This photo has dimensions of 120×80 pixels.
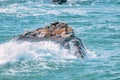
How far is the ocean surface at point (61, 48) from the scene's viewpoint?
28688 mm

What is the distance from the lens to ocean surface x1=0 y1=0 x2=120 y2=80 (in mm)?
28688

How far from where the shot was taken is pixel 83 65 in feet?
99.5

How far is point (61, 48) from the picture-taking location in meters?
33.6

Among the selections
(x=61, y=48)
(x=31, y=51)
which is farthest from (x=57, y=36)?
(x=31, y=51)

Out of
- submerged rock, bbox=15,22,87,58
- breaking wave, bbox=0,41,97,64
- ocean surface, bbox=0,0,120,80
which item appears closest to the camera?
ocean surface, bbox=0,0,120,80

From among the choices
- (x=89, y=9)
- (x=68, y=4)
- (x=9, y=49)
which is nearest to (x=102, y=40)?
(x=9, y=49)

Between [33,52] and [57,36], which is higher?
[57,36]

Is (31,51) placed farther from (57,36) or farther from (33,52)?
(57,36)

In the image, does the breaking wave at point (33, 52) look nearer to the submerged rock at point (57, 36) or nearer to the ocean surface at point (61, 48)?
the ocean surface at point (61, 48)

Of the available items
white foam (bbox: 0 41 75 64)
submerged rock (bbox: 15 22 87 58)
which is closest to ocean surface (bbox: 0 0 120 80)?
white foam (bbox: 0 41 75 64)

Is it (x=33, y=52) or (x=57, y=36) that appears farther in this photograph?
(x=57, y=36)

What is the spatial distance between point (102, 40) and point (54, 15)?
15.8 meters

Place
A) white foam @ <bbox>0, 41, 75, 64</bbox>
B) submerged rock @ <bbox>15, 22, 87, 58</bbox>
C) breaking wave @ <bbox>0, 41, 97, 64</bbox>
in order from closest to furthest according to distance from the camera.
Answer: breaking wave @ <bbox>0, 41, 97, 64</bbox> → white foam @ <bbox>0, 41, 75, 64</bbox> → submerged rock @ <bbox>15, 22, 87, 58</bbox>

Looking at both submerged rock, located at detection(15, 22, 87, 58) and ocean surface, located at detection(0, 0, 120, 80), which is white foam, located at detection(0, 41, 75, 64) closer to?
ocean surface, located at detection(0, 0, 120, 80)
